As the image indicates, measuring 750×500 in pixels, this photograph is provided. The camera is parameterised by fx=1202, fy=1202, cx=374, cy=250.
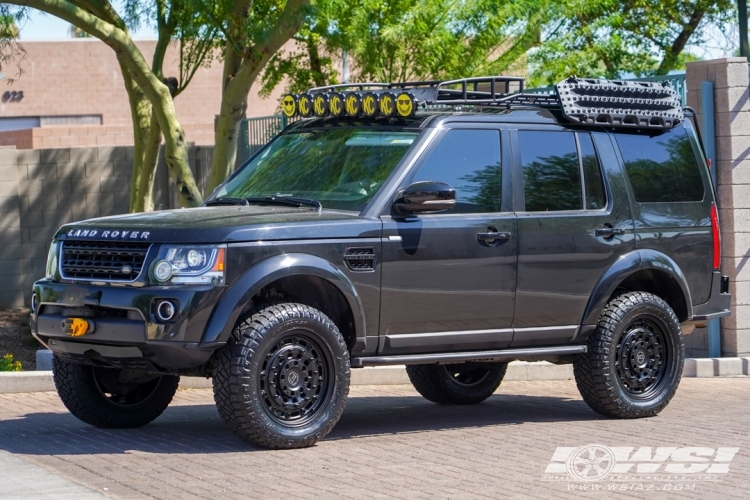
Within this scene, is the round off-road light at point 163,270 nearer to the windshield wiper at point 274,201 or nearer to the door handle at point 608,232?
the windshield wiper at point 274,201

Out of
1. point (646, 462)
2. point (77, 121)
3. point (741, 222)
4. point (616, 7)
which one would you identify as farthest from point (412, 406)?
point (77, 121)

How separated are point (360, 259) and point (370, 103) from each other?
1.23m

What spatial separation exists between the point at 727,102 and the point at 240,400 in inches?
250

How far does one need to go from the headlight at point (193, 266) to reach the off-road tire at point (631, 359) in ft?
9.86

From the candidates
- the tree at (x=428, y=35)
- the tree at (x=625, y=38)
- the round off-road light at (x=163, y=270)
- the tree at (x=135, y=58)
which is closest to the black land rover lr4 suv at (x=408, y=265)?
the round off-road light at (x=163, y=270)

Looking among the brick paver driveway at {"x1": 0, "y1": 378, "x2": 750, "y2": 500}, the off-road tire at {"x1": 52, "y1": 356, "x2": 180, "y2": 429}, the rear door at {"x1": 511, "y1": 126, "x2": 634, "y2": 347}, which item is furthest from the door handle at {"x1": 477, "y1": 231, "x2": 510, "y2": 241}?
the off-road tire at {"x1": 52, "y1": 356, "x2": 180, "y2": 429}

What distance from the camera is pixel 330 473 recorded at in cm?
674

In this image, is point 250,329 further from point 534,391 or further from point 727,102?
point 727,102

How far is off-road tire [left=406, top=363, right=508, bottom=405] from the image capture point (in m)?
9.44

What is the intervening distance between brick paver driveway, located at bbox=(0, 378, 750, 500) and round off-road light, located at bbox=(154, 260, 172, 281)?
108 cm

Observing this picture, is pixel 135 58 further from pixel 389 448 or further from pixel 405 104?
pixel 389 448

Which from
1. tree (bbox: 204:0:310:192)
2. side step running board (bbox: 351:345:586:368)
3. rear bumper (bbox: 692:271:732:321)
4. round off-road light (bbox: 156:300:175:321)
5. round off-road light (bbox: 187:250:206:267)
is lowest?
side step running board (bbox: 351:345:586:368)

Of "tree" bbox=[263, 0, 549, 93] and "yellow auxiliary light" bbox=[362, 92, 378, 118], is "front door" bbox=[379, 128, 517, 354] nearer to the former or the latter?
"yellow auxiliary light" bbox=[362, 92, 378, 118]

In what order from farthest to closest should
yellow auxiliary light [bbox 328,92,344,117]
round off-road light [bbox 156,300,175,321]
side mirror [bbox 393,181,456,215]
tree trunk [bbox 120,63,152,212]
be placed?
tree trunk [bbox 120,63,152,212] < yellow auxiliary light [bbox 328,92,344,117] < side mirror [bbox 393,181,456,215] < round off-road light [bbox 156,300,175,321]
